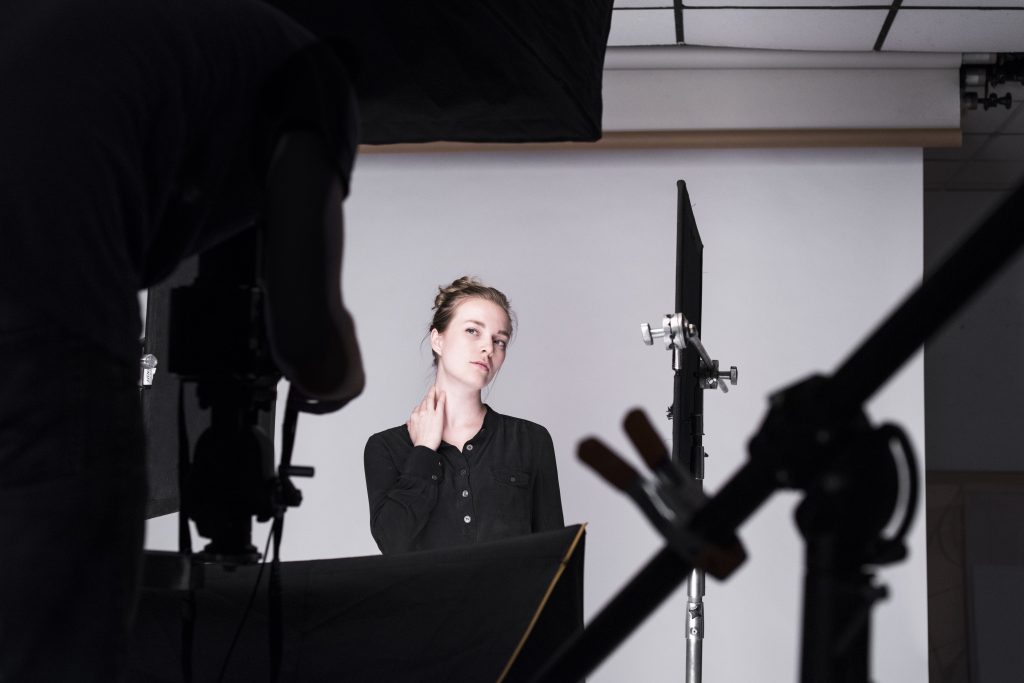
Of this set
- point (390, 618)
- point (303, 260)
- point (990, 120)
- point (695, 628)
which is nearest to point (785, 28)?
point (990, 120)

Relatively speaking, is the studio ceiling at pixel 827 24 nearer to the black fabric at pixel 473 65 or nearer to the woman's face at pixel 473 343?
the woman's face at pixel 473 343

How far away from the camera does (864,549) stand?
42 centimetres

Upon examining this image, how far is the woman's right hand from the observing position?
7.82 feet

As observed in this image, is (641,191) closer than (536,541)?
No

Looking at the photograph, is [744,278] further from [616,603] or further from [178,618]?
[616,603]

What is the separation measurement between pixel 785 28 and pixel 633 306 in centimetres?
108

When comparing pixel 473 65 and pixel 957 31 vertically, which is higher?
pixel 957 31

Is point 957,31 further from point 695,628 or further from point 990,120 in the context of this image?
point 695,628

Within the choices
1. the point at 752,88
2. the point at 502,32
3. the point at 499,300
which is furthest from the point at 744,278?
the point at 502,32

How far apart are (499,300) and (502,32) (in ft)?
4.59

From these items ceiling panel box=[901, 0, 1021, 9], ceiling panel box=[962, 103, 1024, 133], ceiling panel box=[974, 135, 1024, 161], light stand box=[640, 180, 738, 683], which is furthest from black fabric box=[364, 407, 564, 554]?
ceiling panel box=[974, 135, 1024, 161]

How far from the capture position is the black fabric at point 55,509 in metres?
0.65

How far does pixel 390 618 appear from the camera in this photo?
131 cm

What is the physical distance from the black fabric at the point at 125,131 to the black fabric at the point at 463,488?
1541mm
